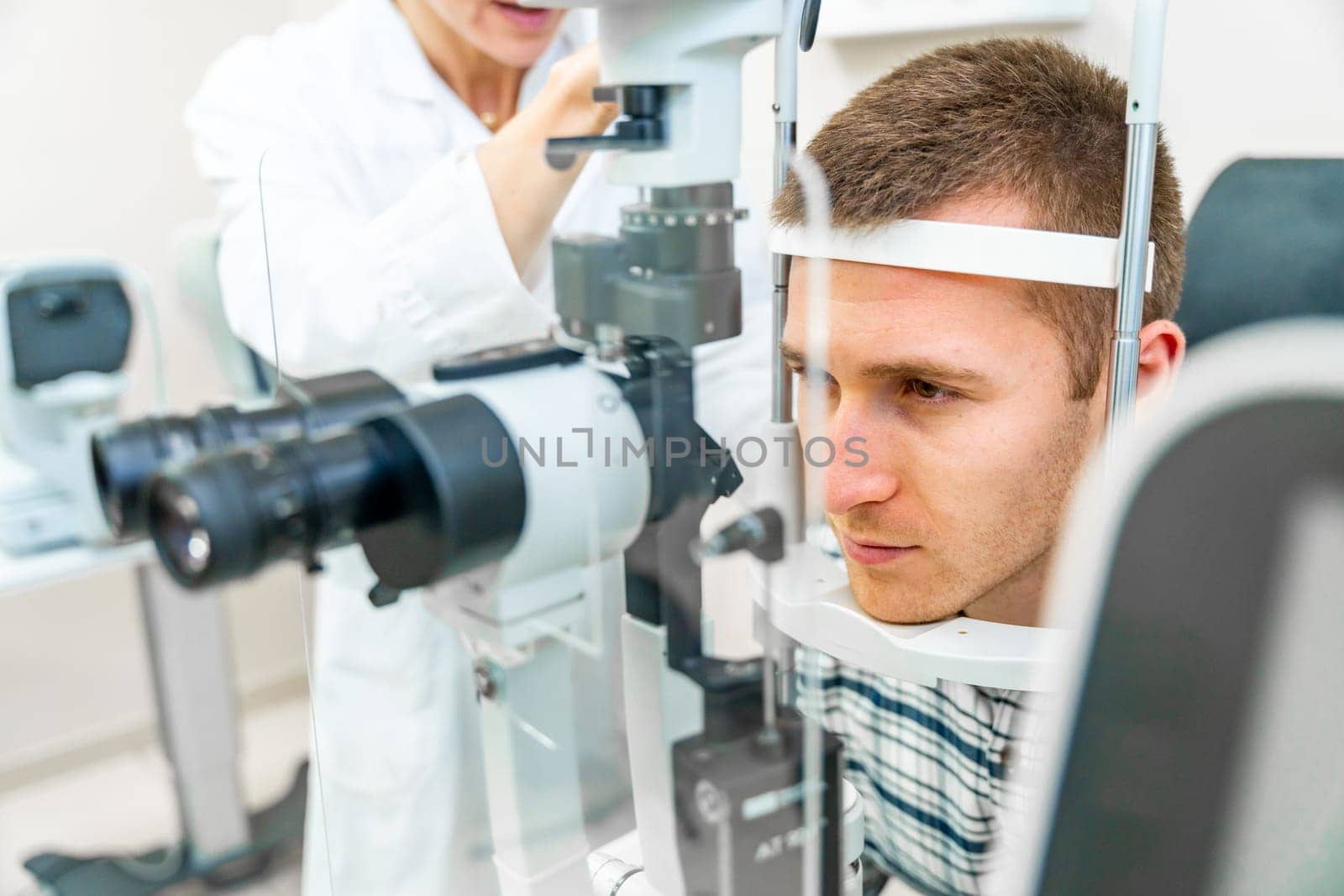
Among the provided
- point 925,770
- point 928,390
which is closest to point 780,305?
point 928,390

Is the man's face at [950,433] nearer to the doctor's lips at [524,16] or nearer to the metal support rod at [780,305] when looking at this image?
the metal support rod at [780,305]

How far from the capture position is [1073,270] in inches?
26.9

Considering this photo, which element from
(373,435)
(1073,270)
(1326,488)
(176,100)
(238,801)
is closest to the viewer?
(1326,488)

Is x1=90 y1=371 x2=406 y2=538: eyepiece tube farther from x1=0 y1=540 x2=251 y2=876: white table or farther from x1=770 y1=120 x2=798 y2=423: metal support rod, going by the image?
x1=0 y1=540 x2=251 y2=876: white table

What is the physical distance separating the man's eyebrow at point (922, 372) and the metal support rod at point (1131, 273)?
0.10 meters

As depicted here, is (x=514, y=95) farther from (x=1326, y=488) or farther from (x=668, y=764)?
(x=1326, y=488)

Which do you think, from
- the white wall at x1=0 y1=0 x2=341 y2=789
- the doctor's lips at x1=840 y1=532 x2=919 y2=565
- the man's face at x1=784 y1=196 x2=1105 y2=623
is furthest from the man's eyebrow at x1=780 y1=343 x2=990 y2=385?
the white wall at x1=0 y1=0 x2=341 y2=789

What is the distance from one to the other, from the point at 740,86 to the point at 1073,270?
11.8 inches

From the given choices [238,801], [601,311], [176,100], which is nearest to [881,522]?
[601,311]

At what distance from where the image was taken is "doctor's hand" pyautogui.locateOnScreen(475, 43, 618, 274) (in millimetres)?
535

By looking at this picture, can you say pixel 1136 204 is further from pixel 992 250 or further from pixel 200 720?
pixel 200 720

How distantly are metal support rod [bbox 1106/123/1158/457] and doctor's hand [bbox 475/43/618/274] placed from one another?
36 cm

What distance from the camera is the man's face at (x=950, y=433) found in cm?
70

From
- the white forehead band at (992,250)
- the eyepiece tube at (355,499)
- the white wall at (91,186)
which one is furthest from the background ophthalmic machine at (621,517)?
the white wall at (91,186)
